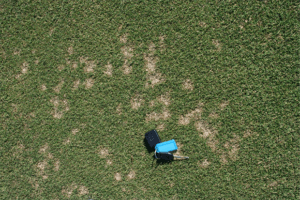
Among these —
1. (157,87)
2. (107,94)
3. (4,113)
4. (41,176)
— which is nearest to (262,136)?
(157,87)

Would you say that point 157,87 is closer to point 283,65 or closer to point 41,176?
point 283,65

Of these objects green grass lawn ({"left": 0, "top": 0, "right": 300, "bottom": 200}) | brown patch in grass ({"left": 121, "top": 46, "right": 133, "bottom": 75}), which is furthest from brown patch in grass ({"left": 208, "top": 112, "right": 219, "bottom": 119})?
brown patch in grass ({"left": 121, "top": 46, "right": 133, "bottom": 75})

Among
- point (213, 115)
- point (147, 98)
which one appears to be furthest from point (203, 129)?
point (147, 98)

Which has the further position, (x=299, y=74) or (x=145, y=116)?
(x=145, y=116)

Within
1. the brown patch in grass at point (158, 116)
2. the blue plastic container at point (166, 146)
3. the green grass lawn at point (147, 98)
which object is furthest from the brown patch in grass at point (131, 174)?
the brown patch in grass at point (158, 116)

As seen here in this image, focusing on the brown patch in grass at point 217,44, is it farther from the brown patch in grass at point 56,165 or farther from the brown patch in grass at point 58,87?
the brown patch in grass at point 56,165

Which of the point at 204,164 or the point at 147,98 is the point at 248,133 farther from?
the point at 147,98
